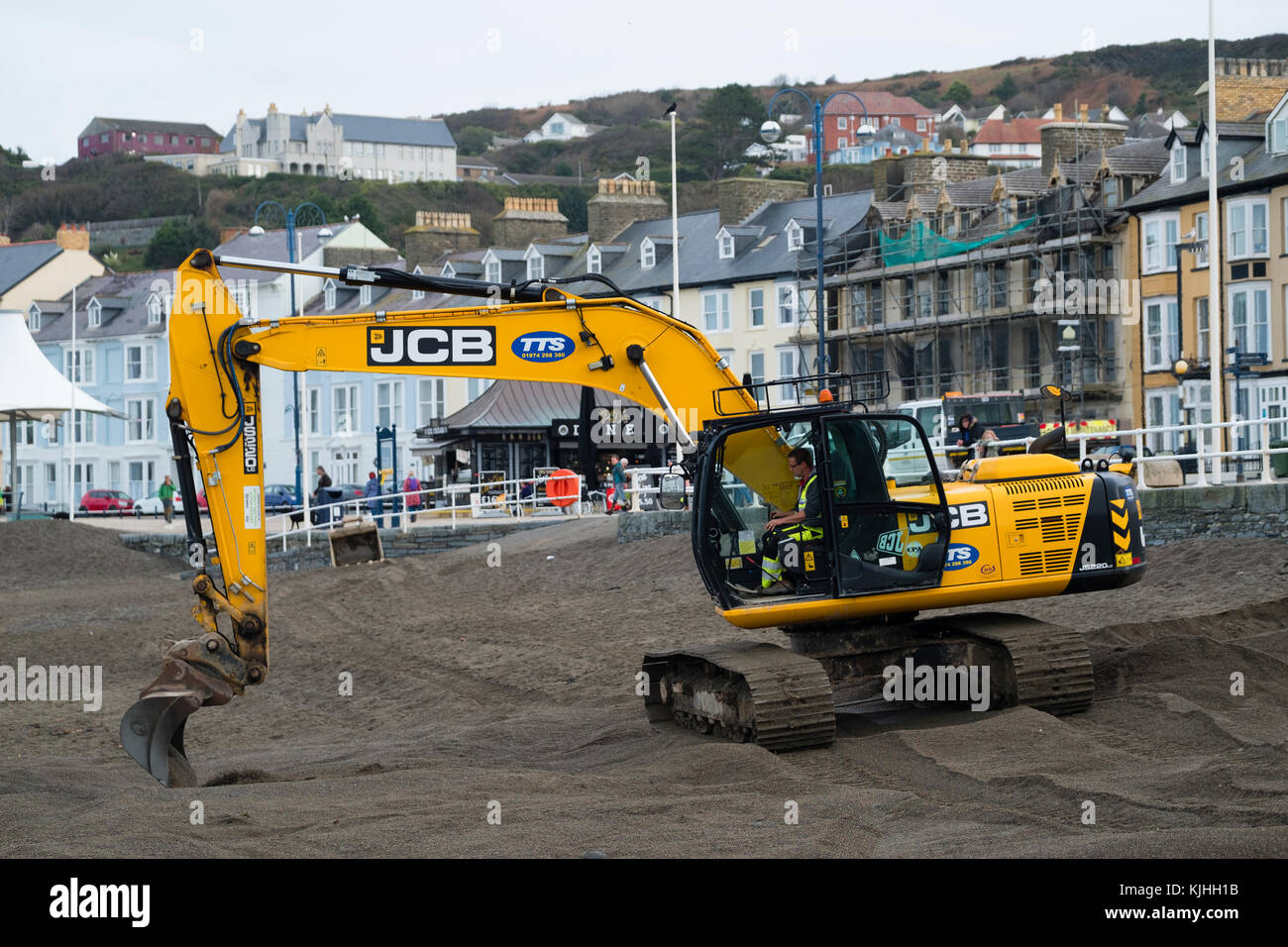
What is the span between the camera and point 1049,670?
12984 millimetres

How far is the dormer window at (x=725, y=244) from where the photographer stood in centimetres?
5825

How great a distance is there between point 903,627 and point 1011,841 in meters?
4.94

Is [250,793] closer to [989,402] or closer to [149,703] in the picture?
[149,703]

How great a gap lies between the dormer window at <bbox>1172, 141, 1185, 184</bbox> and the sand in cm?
2650

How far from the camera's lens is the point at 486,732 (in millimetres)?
15266

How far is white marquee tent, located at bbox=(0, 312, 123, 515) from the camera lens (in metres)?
43.6

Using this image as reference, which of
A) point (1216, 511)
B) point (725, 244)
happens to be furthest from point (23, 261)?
point (1216, 511)

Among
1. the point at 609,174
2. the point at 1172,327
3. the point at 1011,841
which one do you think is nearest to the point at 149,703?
the point at 1011,841

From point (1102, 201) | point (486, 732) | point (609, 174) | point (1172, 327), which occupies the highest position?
point (609, 174)

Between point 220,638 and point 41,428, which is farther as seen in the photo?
point 41,428

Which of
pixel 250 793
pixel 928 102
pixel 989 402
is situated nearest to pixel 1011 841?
pixel 250 793
